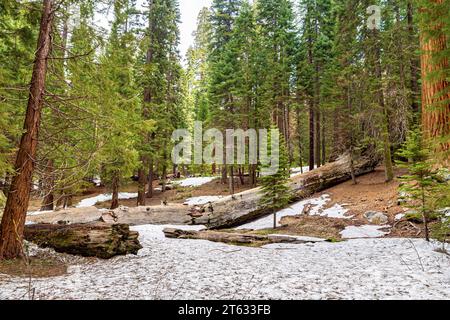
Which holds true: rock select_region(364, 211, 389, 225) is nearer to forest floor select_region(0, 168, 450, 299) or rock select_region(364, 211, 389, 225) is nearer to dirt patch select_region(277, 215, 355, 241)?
forest floor select_region(0, 168, 450, 299)

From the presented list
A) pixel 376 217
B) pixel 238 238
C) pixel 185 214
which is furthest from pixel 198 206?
pixel 376 217

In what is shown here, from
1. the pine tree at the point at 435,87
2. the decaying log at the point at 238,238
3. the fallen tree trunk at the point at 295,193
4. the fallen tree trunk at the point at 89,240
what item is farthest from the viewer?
the fallen tree trunk at the point at 295,193

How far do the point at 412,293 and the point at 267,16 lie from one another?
28351 millimetres

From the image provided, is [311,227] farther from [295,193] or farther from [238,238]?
[295,193]

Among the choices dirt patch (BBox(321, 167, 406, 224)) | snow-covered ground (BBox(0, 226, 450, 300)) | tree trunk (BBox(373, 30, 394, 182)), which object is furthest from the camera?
tree trunk (BBox(373, 30, 394, 182))

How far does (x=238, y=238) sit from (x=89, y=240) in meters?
4.54

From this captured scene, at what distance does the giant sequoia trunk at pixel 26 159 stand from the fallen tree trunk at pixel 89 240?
1159mm

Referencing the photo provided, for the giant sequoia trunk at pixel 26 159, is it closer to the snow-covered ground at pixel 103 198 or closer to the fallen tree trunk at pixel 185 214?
the fallen tree trunk at pixel 185 214

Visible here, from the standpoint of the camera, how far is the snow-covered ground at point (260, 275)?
4449 mm

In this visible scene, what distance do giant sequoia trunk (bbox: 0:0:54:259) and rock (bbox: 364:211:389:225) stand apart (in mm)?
11524

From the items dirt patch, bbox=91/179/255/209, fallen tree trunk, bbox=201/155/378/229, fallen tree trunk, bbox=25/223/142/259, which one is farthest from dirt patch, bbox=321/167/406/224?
dirt patch, bbox=91/179/255/209

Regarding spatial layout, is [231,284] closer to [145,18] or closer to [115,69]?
[115,69]

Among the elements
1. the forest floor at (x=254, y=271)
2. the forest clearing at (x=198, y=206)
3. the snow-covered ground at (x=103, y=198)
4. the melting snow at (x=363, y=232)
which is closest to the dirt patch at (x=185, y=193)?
the snow-covered ground at (x=103, y=198)

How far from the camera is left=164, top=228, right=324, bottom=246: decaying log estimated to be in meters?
9.07
